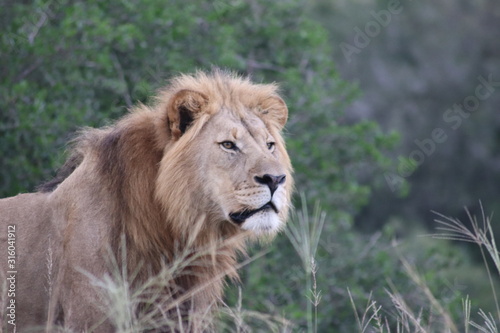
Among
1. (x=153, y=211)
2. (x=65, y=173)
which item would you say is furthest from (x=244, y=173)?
(x=65, y=173)

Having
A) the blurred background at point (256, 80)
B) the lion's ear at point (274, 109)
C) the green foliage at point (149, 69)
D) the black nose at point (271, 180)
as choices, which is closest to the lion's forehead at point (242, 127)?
the lion's ear at point (274, 109)

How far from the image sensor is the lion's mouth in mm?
5008

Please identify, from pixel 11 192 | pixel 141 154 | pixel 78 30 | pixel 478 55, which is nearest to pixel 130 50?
pixel 78 30

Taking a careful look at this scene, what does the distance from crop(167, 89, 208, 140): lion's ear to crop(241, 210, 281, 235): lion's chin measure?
2.46ft

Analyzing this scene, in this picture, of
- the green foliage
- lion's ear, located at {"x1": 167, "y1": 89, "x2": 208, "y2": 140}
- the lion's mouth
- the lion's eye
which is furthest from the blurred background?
lion's ear, located at {"x1": 167, "y1": 89, "x2": 208, "y2": 140}

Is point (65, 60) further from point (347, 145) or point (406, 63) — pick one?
point (406, 63)

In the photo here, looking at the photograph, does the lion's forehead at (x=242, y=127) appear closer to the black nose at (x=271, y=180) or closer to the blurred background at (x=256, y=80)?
the black nose at (x=271, y=180)

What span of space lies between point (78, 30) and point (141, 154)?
3.70m

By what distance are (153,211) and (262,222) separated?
2.34 ft

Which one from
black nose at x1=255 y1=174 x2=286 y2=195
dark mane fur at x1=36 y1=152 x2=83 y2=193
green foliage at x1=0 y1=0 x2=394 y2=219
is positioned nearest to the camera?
black nose at x1=255 y1=174 x2=286 y2=195

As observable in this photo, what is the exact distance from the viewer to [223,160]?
5.21 m

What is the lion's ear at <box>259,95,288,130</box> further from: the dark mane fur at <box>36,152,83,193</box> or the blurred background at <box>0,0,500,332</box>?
the dark mane fur at <box>36,152,83,193</box>

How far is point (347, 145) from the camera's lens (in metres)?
11.1

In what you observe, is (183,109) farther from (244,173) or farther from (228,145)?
(244,173)
